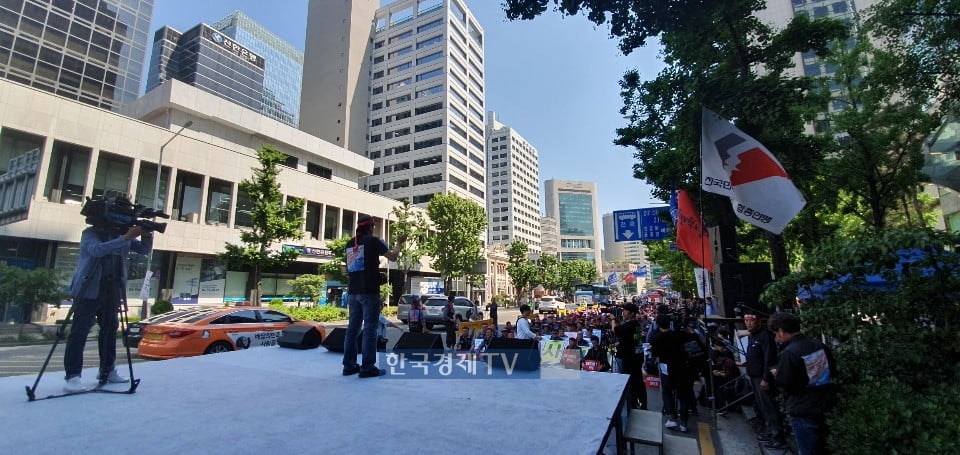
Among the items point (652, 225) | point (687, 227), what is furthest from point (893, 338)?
point (652, 225)

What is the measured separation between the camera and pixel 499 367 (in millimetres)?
4602

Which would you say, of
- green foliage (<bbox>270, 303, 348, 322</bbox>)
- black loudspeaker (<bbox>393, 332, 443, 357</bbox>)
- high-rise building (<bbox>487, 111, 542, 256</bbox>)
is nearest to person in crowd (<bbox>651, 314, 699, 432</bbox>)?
black loudspeaker (<bbox>393, 332, 443, 357</bbox>)

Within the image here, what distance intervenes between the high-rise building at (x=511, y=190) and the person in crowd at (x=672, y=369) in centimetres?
9849

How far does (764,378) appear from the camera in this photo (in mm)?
4938

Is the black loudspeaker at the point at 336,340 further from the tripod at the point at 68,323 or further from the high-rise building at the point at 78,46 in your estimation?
the high-rise building at the point at 78,46

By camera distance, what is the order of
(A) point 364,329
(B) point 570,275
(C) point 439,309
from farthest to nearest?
(B) point 570,275
(C) point 439,309
(A) point 364,329

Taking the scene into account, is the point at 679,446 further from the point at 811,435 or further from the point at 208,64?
the point at 208,64

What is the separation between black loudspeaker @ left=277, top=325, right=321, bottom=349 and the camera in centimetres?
602

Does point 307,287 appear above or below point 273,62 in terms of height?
below

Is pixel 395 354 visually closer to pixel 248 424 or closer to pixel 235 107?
pixel 248 424

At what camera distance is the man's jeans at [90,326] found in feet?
11.7

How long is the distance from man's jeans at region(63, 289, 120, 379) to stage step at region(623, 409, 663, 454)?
15.7 ft

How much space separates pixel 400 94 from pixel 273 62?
214ft

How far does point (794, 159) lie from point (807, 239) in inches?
367
